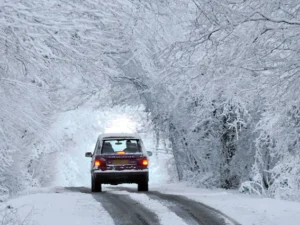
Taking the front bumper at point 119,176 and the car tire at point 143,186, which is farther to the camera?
the car tire at point 143,186

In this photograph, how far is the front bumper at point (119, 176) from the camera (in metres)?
19.2

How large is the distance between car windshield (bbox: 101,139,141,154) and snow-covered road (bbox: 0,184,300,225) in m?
2.69

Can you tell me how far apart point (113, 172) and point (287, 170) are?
22.6ft

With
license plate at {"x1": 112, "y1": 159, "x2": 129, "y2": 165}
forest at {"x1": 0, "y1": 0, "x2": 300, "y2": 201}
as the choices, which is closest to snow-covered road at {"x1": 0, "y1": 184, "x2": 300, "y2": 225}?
forest at {"x1": 0, "y1": 0, "x2": 300, "y2": 201}

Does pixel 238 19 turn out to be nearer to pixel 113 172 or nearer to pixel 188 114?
pixel 113 172

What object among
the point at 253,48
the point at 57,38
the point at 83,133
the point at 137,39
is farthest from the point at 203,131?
the point at 83,133

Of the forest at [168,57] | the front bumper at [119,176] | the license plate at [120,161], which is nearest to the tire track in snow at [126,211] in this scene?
the front bumper at [119,176]

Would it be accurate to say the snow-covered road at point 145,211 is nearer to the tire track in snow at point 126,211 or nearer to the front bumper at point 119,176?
the tire track in snow at point 126,211

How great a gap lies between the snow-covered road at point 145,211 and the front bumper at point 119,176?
83.1 inches

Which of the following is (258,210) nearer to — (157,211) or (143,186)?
(157,211)

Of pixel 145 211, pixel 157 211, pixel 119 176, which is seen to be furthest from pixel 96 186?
pixel 157 211

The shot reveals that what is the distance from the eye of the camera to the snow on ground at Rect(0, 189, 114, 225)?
1238cm

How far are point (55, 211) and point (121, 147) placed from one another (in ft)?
20.8

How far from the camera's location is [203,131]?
83.3 ft
